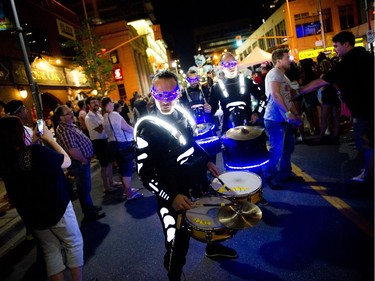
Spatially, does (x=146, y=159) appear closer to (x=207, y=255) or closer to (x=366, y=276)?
(x=207, y=255)

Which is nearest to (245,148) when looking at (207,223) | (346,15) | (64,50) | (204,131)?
(204,131)

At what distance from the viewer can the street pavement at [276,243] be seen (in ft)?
9.68

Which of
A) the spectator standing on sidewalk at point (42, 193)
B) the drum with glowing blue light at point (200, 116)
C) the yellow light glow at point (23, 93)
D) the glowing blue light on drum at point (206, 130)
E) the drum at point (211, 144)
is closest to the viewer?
the spectator standing on sidewalk at point (42, 193)

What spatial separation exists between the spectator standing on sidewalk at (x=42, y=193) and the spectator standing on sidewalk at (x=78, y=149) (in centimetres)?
204

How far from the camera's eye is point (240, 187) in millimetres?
3053

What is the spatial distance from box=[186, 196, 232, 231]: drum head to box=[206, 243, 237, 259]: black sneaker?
104 cm

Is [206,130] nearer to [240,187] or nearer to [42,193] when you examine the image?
[240,187]

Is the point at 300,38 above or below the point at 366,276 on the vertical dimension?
above

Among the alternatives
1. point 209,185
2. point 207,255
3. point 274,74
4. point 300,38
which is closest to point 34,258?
point 207,255

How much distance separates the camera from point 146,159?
7.95ft

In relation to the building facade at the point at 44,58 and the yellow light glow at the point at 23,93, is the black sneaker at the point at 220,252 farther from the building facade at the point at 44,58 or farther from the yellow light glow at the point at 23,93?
the yellow light glow at the point at 23,93

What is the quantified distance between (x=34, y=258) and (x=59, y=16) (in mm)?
22304

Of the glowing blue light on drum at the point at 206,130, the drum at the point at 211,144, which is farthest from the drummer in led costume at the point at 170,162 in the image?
the glowing blue light on drum at the point at 206,130

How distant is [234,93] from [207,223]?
3.29 meters
